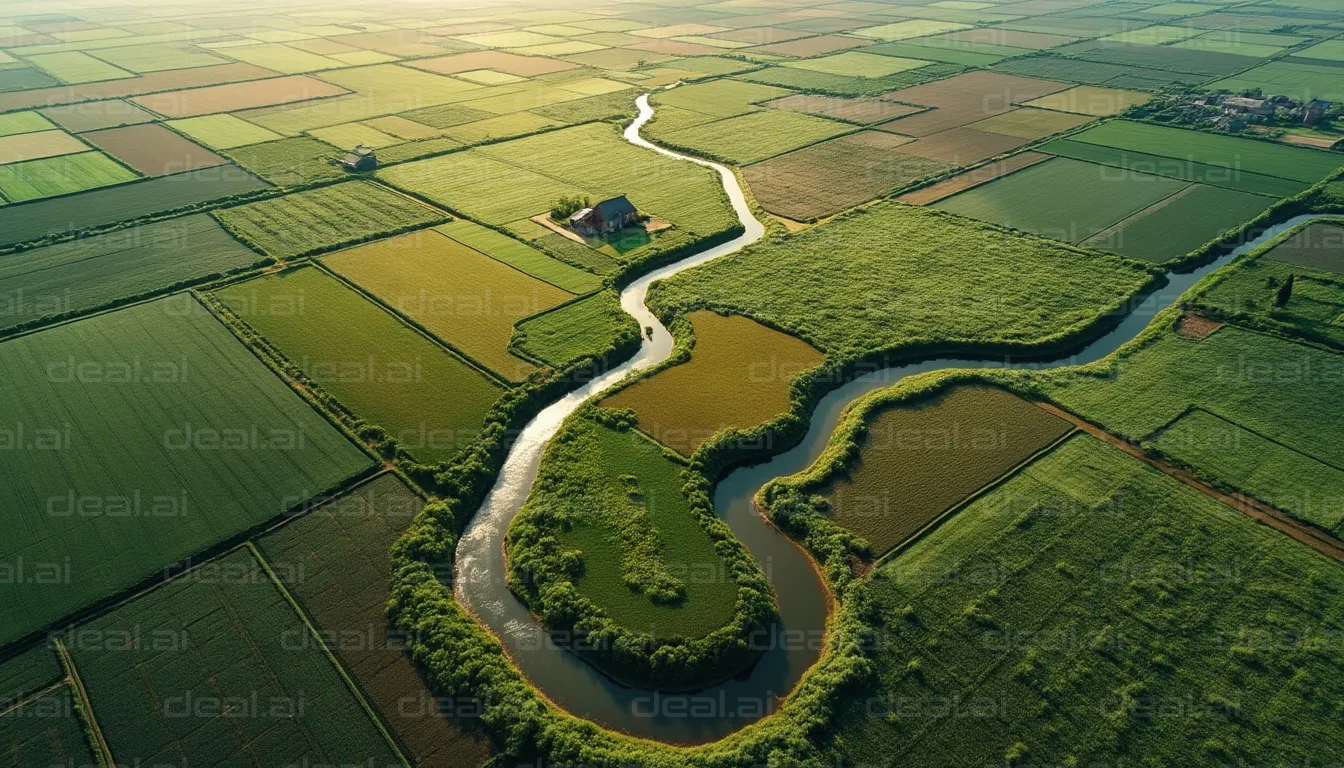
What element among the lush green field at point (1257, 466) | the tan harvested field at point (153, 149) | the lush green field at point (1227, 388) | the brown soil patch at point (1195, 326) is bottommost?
the lush green field at point (1257, 466)

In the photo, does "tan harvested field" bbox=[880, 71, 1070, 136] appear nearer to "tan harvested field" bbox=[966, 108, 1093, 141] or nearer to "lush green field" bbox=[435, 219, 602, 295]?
"tan harvested field" bbox=[966, 108, 1093, 141]

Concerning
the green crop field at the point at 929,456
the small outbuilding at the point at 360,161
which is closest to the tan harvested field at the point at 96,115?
the small outbuilding at the point at 360,161

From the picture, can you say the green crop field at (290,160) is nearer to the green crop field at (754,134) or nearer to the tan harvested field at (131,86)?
the green crop field at (754,134)

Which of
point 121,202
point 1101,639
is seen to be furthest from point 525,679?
point 121,202

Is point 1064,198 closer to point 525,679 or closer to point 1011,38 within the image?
point 525,679

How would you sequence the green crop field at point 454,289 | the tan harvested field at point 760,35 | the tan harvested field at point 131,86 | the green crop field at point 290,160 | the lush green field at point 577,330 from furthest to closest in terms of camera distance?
the tan harvested field at point 760,35
the tan harvested field at point 131,86
the green crop field at point 290,160
the green crop field at point 454,289
the lush green field at point 577,330

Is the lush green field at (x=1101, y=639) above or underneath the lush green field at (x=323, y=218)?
underneath


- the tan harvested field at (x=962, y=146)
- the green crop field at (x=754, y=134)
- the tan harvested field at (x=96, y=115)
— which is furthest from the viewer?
the tan harvested field at (x=96, y=115)

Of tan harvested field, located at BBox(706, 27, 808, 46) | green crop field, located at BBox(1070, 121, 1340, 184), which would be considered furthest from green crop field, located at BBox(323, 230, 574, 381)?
tan harvested field, located at BBox(706, 27, 808, 46)
